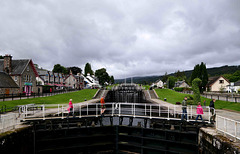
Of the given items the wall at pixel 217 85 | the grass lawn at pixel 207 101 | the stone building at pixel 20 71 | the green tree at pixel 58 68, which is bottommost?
the grass lawn at pixel 207 101

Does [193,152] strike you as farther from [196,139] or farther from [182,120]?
[182,120]

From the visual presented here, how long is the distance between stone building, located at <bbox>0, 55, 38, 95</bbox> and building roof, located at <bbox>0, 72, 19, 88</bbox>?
81cm

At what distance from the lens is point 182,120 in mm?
12227

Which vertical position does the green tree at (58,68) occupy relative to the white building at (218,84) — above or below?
above

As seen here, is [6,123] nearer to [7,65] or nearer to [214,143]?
[214,143]

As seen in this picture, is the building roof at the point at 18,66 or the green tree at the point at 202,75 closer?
the building roof at the point at 18,66

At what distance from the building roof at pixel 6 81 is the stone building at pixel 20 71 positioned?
0.81 meters

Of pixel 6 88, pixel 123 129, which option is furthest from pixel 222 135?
pixel 6 88

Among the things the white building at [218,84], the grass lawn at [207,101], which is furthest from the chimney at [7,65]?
the white building at [218,84]

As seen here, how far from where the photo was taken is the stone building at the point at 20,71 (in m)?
34.6

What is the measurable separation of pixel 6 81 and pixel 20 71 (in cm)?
408

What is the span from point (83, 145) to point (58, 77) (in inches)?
2622

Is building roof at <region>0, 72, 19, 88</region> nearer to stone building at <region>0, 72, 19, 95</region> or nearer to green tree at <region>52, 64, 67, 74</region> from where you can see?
stone building at <region>0, 72, 19, 95</region>

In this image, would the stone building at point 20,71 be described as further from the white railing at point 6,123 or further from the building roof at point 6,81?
the white railing at point 6,123
